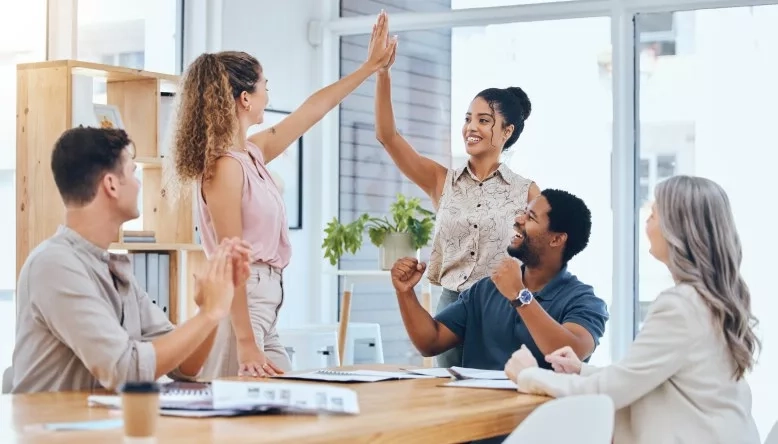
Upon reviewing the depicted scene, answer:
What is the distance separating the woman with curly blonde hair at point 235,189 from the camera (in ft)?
9.57

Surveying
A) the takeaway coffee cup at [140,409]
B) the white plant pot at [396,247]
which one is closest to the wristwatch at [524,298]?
the takeaway coffee cup at [140,409]

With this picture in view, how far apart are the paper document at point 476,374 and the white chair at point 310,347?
8.11 feet

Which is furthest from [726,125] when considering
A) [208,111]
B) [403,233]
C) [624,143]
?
[208,111]

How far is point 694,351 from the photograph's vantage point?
7.98 ft

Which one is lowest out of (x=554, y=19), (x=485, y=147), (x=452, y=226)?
(x=452, y=226)

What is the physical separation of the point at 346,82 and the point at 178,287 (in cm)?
180

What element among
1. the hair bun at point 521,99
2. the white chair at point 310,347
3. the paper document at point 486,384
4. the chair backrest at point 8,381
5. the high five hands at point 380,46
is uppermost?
the high five hands at point 380,46

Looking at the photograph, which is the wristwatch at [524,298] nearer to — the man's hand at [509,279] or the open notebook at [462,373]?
the man's hand at [509,279]

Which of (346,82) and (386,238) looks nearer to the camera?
(346,82)

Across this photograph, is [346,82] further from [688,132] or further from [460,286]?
[688,132]

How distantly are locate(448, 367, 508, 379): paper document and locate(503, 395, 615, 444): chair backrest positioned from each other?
686 millimetres

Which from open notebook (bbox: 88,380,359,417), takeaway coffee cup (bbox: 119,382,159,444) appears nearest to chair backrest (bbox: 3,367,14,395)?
open notebook (bbox: 88,380,359,417)

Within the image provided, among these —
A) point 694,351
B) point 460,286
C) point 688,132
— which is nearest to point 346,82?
point 460,286

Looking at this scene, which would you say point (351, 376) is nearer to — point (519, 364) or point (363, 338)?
point (519, 364)
